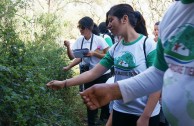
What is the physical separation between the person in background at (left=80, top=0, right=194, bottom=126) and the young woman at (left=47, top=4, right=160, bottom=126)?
1.12m

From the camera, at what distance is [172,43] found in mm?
1203

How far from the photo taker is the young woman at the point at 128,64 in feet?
8.18

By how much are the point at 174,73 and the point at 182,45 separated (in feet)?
0.32

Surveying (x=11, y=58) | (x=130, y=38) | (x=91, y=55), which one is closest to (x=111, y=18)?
(x=130, y=38)

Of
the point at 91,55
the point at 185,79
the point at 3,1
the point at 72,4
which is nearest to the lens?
the point at 185,79

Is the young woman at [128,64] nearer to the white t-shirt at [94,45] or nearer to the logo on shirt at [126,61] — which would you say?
the logo on shirt at [126,61]

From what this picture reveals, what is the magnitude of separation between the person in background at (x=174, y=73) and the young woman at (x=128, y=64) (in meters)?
1.12

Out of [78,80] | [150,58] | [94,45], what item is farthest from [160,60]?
[94,45]

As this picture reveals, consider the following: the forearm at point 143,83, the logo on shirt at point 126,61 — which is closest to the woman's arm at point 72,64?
the logo on shirt at point 126,61

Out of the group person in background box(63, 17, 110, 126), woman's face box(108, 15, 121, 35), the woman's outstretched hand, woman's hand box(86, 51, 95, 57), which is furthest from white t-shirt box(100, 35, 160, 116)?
person in background box(63, 17, 110, 126)

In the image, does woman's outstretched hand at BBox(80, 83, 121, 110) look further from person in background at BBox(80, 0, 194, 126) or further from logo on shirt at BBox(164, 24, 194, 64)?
Answer: logo on shirt at BBox(164, 24, 194, 64)

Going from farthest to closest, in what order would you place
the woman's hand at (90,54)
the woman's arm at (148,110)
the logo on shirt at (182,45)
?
the woman's hand at (90,54) < the woman's arm at (148,110) < the logo on shirt at (182,45)

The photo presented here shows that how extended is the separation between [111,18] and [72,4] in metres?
14.5

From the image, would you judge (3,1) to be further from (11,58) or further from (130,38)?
(130,38)
